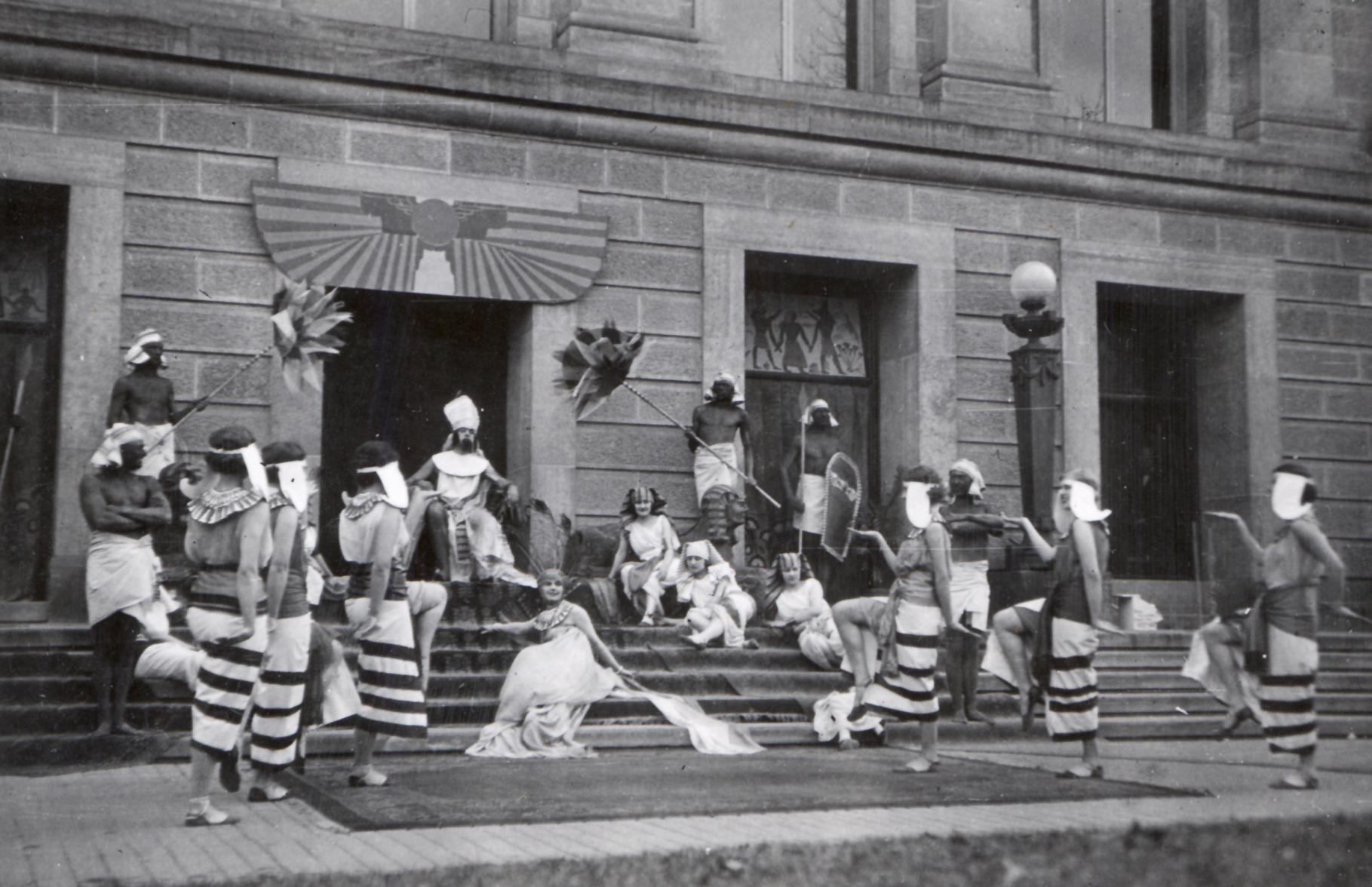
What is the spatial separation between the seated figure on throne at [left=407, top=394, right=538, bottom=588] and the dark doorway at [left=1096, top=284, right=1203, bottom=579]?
828 centimetres

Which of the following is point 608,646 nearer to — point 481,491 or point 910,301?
point 481,491

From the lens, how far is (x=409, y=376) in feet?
53.3

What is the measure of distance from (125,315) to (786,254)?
276 inches

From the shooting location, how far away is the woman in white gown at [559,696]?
10820mm

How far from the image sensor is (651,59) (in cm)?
1662

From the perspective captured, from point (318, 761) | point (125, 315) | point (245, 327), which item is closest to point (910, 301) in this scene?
point (245, 327)

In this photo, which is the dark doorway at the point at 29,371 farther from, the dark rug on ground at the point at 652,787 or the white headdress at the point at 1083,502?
the white headdress at the point at 1083,502

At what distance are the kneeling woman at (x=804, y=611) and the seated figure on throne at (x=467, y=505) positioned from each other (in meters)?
2.22

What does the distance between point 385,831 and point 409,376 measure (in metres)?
9.34

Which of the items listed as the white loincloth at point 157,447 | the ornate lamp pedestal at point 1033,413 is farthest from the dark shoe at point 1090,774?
the white loincloth at point 157,447

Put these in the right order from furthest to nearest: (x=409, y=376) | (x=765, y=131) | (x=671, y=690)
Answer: (x=765, y=131), (x=409, y=376), (x=671, y=690)

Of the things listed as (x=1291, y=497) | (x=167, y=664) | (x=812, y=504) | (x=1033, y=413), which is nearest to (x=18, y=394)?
(x=167, y=664)

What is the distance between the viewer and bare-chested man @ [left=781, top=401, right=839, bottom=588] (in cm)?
1577

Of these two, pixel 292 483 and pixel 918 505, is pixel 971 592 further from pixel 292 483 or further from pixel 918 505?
pixel 292 483
